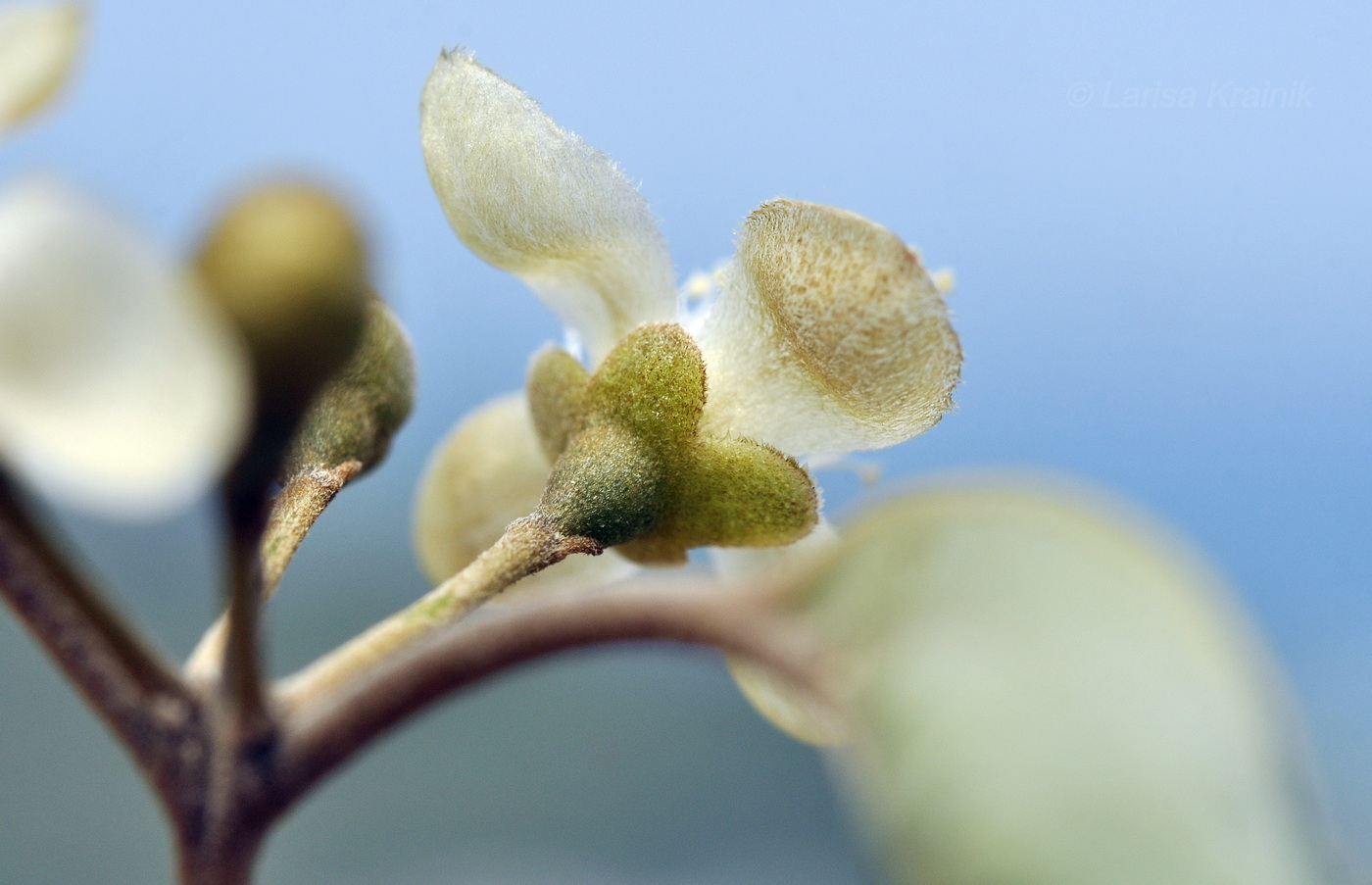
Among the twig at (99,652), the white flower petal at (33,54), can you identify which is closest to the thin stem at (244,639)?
the twig at (99,652)

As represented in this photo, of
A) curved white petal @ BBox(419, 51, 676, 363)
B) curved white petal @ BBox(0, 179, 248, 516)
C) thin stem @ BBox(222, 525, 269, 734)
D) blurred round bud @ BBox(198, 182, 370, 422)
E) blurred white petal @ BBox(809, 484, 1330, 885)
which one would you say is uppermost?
curved white petal @ BBox(419, 51, 676, 363)

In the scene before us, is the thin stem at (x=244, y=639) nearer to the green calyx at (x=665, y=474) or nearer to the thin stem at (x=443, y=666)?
the thin stem at (x=443, y=666)

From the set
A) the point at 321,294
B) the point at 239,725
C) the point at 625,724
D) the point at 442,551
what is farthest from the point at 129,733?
the point at 625,724

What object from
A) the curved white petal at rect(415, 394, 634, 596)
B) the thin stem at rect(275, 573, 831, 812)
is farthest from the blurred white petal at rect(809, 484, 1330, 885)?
the curved white petal at rect(415, 394, 634, 596)

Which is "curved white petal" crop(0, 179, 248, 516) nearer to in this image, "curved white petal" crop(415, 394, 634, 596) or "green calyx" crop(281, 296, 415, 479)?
"green calyx" crop(281, 296, 415, 479)

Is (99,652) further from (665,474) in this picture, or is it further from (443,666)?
(665,474)

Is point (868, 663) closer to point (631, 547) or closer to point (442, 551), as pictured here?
point (631, 547)
